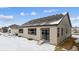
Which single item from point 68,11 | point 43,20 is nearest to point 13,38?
point 43,20

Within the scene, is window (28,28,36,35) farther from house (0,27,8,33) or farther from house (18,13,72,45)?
house (0,27,8,33)

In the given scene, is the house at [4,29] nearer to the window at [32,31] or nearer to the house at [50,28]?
the house at [50,28]

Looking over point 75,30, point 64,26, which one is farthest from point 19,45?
point 75,30

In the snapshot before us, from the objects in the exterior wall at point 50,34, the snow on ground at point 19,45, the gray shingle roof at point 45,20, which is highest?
the gray shingle roof at point 45,20

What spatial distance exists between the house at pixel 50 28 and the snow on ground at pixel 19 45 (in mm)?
66

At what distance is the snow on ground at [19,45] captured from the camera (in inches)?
85.7

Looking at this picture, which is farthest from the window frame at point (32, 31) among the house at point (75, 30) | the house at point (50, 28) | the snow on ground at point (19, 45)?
the house at point (75, 30)

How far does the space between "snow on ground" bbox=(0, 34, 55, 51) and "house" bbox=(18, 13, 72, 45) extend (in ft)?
0.21

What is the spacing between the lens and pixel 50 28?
2.15m

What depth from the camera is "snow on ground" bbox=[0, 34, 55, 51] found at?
7.14 feet

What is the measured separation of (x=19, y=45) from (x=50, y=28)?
46 centimetres

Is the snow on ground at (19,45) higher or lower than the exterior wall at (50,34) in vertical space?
lower

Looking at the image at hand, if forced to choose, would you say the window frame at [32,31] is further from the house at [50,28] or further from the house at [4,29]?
the house at [4,29]

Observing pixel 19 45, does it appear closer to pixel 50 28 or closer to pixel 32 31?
pixel 32 31
